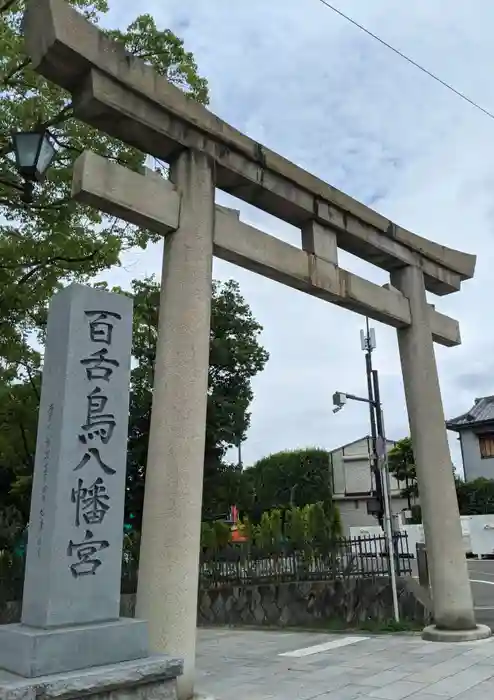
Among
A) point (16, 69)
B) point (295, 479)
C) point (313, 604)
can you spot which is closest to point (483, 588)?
point (313, 604)

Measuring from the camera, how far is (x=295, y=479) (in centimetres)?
3775

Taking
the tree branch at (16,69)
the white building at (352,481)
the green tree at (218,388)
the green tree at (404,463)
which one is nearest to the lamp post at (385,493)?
the green tree at (218,388)

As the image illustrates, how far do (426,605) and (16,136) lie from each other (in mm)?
8276

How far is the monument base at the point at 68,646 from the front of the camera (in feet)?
11.4

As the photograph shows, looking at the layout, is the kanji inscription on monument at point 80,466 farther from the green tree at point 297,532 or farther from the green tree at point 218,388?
the green tree at point 218,388

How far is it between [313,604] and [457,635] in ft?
11.8

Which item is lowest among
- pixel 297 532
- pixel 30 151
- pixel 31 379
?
pixel 297 532

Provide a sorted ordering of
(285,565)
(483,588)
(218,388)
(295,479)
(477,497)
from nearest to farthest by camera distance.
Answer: (285,565), (483,588), (218,388), (477,497), (295,479)

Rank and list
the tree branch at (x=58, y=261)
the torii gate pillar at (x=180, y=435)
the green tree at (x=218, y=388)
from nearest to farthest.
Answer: the torii gate pillar at (x=180, y=435) < the tree branch at (x=58, y=261) < the green tree at (x=218, y=388)

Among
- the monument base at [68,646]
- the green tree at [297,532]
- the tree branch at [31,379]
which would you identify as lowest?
the monument base at [68,646]

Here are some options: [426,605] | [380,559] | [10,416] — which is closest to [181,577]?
[426,605]

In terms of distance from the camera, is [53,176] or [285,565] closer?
[53,176]

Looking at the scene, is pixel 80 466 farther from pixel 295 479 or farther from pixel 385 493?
pixel 295 479

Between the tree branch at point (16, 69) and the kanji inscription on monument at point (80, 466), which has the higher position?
the tree branch at point (16, 69)
